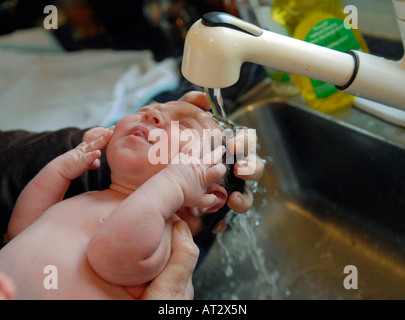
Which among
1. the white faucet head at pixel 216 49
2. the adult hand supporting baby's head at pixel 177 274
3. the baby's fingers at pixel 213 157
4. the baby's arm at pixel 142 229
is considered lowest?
the adult hand supporting baby's head at pixel 177 274

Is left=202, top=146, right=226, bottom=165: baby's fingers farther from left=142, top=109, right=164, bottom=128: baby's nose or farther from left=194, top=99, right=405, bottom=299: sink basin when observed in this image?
left=194, top=99, right=405, bottom=299: sink basin

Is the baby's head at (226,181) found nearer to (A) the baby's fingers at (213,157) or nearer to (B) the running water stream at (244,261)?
(A) the baby's fingers at (213,157)

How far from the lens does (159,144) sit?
24.7 inches

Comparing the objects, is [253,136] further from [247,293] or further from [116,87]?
[116,87]

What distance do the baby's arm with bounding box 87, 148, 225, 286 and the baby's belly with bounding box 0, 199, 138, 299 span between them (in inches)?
0.8

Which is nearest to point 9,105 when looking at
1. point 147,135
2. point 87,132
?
point 87,132

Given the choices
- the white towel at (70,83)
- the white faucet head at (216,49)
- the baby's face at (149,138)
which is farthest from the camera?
the white towel at (70,83)

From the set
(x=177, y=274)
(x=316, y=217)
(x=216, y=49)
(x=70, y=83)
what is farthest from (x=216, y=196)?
(x=70, y=83)

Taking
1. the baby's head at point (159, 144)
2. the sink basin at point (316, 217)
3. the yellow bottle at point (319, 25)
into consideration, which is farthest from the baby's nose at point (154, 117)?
the yellow bottle at point (319, 25)

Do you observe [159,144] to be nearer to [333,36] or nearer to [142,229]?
[142,229]

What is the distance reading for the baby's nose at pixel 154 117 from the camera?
2.13ft

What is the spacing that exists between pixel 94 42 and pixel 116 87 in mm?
412

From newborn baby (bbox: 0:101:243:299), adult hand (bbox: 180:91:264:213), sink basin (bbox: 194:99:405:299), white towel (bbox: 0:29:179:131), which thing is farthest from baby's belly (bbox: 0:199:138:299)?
white towel (bbox: 0:29:179:131)

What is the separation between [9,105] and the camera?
129 cm
